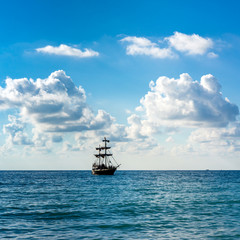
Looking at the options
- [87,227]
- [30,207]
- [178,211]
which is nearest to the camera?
[87,227]

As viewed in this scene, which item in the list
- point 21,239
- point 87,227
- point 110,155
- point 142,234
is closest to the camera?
point 21,239

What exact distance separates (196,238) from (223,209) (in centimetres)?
1268

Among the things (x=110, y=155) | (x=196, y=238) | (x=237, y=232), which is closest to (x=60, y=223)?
(x=196, y=238)

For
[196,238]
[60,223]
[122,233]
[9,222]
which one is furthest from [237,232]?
[9,222]

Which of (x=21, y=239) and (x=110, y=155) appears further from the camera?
(x=110, y=155)

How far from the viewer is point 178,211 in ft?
90.2

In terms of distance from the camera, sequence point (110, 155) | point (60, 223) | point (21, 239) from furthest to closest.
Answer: point (110, 155) < point (60, 223) < point (21, 239)

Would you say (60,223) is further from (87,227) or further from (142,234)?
(142,234)

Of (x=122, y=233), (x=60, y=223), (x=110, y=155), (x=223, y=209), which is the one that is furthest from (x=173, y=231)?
(x=110, y=155)

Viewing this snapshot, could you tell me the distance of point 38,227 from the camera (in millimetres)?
20547

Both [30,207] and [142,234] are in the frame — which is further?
[30,207]

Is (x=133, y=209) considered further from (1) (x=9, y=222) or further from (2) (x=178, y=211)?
(1) (x=9, y=222)

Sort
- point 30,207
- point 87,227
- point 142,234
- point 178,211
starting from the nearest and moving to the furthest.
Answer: point 142,234, point 87,227, point 178,211, point 30,207

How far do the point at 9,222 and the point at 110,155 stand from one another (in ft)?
362
